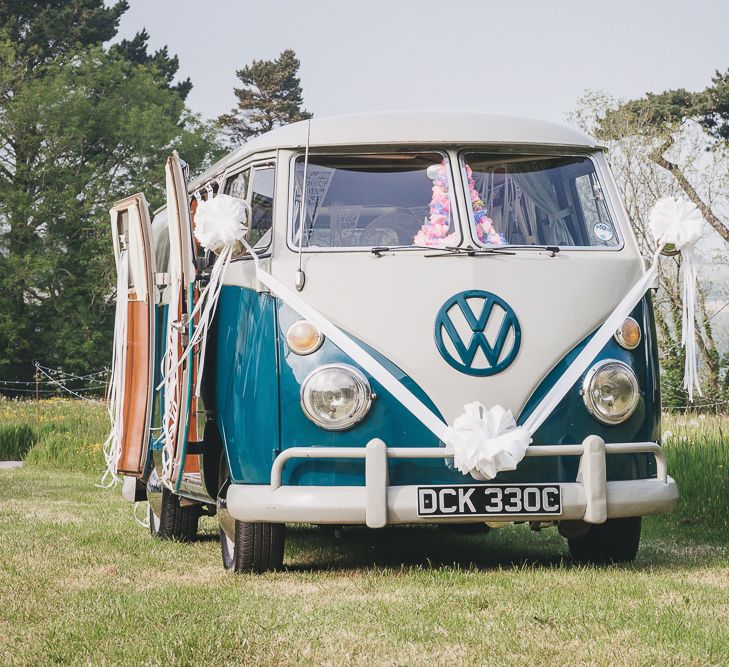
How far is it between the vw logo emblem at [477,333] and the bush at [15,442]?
13499 millimetres

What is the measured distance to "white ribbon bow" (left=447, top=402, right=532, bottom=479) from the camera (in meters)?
5.52

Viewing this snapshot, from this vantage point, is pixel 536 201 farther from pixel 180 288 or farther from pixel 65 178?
pixel 65 178

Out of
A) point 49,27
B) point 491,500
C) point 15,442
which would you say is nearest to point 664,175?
point 15,442

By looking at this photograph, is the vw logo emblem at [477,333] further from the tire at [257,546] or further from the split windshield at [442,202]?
the tire at [257,546]

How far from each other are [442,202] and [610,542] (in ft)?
6.71

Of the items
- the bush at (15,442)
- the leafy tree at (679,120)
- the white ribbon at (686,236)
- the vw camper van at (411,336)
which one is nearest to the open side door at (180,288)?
the vw camper van at (411,336)

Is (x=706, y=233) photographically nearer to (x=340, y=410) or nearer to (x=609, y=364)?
(x=609, y=364)

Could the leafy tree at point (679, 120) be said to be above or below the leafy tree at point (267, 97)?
below

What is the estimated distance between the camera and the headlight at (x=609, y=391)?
5773mm

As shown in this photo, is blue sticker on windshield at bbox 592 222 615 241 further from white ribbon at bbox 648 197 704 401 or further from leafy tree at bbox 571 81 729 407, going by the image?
leafy tree at bbox 571 81 729 407

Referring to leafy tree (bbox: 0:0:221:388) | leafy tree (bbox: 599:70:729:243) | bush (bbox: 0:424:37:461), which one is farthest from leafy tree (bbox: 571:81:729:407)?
leafy tree (bbox: 0:0:221:388)

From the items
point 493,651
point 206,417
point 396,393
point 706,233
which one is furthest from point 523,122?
point 493,651

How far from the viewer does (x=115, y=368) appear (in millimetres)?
7883

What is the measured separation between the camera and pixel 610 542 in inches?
252
